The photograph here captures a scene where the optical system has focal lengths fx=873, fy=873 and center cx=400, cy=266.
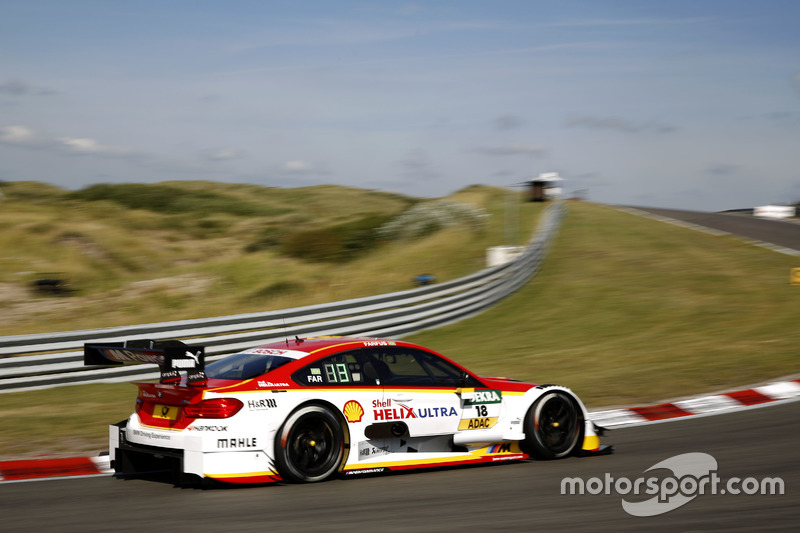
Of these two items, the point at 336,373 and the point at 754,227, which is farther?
the point at 754,227

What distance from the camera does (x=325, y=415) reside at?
6887 mm

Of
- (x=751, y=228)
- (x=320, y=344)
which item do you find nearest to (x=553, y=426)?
(x=320, y=344)

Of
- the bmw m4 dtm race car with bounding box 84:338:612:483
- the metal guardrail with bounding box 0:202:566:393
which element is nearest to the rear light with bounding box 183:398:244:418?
the bmw m4 dtm race car with bounding box 84:338:612:483

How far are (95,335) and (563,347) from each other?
805 centimetres

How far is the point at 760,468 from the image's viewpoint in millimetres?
7027

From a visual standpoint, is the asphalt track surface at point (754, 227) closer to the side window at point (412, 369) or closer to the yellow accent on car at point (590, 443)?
the yellow accent on car at point (590, 443)

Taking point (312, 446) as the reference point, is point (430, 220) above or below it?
above

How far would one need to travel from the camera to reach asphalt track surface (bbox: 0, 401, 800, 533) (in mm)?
5484

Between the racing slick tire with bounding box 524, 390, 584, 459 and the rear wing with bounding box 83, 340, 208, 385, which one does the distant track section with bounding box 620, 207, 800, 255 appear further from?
the rear wing with bounding box 83, 340, 208, 385

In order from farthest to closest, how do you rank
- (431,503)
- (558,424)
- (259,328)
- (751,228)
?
(751,228) → (259,328) → (558,424) → (431,503)

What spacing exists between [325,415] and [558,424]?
237 centimetres

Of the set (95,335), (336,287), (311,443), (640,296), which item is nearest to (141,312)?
(336,287)

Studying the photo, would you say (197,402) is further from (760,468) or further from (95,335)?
(95,335)

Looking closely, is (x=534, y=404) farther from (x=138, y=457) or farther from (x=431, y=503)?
(x=138, y=457)
